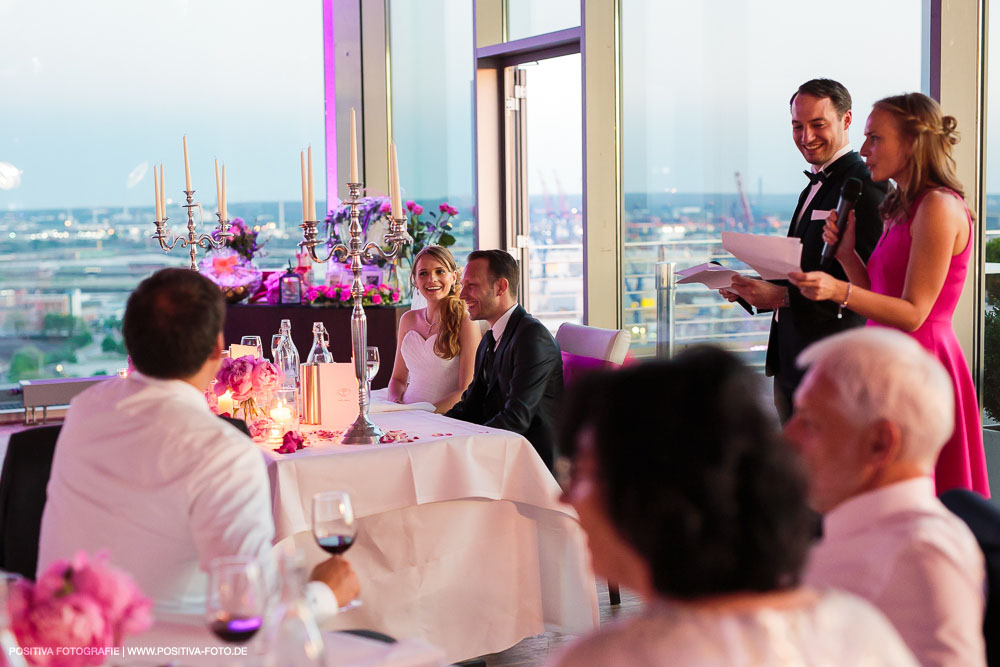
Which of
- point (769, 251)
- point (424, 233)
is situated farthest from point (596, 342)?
point (424, 233)

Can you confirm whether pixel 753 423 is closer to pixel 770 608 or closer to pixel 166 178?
pixel 770 608

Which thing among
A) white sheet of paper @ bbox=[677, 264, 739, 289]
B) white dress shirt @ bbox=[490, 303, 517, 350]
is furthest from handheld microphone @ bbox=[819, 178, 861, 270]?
white dress shirt @ bbox=[490, 303, 517, 350]

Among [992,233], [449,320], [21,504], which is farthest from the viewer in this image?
[449,320]

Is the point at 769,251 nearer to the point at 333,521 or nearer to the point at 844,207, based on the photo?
the point at 844,207

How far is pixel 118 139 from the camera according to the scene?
9156 millimetres

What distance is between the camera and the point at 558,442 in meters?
1.12

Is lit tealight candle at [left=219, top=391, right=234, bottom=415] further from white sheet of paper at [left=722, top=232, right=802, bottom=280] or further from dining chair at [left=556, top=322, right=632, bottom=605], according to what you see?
white sheet of paper at [left=722, top=232, right=802, bottom=280]

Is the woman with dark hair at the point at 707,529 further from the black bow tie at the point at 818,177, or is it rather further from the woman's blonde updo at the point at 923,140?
the black bow tie at the point at 818,177

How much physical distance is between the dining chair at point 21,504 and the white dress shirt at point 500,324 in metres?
1.80

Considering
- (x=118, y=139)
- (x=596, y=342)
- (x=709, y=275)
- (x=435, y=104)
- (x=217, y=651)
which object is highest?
(x=435, y=104)

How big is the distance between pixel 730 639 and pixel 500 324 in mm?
2901

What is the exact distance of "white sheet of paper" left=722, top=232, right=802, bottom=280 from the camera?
9.91 feet

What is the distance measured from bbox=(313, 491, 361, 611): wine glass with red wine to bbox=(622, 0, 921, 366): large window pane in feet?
12.1

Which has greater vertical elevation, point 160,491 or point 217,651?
point 160,491
